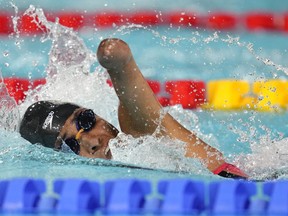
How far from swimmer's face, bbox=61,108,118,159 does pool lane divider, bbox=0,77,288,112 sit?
187 cm

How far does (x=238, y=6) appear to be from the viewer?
20.0 ft

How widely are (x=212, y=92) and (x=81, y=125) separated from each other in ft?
7.10

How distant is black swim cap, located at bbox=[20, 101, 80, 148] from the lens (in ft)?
8.08

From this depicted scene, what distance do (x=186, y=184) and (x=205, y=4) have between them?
181 inches

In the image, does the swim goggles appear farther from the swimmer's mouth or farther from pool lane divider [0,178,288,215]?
pool lane divider [0,178,288,215]

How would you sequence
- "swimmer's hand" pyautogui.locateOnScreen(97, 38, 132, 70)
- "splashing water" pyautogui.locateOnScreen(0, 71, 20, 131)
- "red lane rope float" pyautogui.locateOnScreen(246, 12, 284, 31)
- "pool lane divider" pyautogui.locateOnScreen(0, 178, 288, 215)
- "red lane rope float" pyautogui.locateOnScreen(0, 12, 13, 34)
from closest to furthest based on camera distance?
"pool lane divider" pyautogui.locateOnScreen(0, 178, 288, 215) < "swimmer's hand" pyautogui.locateOnScreen(97, 38, 132, 70) < "splashing water" pyautogui.locateOnScreen(0, 71, 20, 131) < "red lane rope float" pyautogui.locateOnScreen(0, 12, 13, 34) < "red lane rope float" pyautogui.locateOnScreen(246, 12, 284, 31)

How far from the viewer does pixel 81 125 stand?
2432 millimetres

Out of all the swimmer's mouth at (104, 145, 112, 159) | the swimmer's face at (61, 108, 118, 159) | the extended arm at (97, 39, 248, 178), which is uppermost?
the extended arm at (97, 39, 248, 178)

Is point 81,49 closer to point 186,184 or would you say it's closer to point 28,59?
point 28,59

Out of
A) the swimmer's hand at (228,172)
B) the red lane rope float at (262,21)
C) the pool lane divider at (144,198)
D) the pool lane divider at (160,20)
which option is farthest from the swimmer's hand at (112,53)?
the red lane rope float at (262,21)

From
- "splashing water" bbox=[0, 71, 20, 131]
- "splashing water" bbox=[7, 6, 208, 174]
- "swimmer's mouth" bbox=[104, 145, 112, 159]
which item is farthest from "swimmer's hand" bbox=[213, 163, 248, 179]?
"splashing water" bbox=[7, 6, 208, 174]

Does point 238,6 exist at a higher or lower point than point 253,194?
higher

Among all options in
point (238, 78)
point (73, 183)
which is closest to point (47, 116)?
point (73, 183)

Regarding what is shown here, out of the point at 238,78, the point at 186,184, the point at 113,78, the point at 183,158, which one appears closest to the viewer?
the point at 186,184
